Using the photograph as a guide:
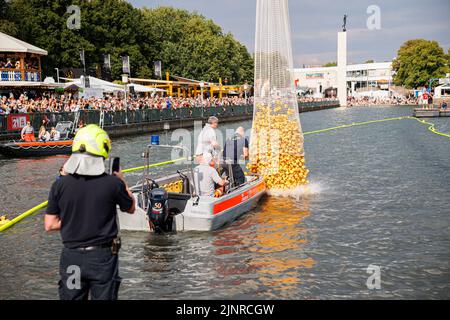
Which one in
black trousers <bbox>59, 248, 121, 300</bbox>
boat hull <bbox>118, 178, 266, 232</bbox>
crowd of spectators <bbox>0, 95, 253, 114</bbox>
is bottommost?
boat hull <bbox>118, 178, 266, 232</bbox>

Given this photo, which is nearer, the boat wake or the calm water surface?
the calm water surface

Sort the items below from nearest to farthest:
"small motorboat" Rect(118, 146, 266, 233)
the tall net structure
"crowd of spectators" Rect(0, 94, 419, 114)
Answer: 1. "small motorboat" Rect(118, 146, 266, 233)
2. the tall net structure
3. "crowd of spectators" Rect(0, 94, 419, 114)

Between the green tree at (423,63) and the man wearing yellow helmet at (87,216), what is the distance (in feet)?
430

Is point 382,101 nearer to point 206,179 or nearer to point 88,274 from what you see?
point 206,179

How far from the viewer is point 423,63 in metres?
128

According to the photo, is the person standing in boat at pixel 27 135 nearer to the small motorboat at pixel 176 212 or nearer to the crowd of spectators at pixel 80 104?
the crowd of spectators at pixel 80 104

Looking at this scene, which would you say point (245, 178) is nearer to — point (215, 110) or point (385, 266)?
point (385, 266)

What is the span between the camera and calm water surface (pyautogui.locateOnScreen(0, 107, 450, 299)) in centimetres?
936

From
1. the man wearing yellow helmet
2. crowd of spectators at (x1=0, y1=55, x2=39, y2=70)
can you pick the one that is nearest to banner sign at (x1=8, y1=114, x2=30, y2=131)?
crowd of spectators at (x1=0, y1=55, x2=39, y2=70)

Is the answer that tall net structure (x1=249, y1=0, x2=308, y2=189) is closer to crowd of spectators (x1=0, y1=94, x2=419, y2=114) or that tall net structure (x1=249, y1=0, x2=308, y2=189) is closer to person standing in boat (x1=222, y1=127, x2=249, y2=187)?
person standing in boat (x1=222, y1=127, x2=249, y2=187)

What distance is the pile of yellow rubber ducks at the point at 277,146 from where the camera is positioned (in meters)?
16.6

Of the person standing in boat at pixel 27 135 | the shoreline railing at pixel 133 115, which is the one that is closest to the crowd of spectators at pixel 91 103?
the shoreline railing at pixel 133 115
